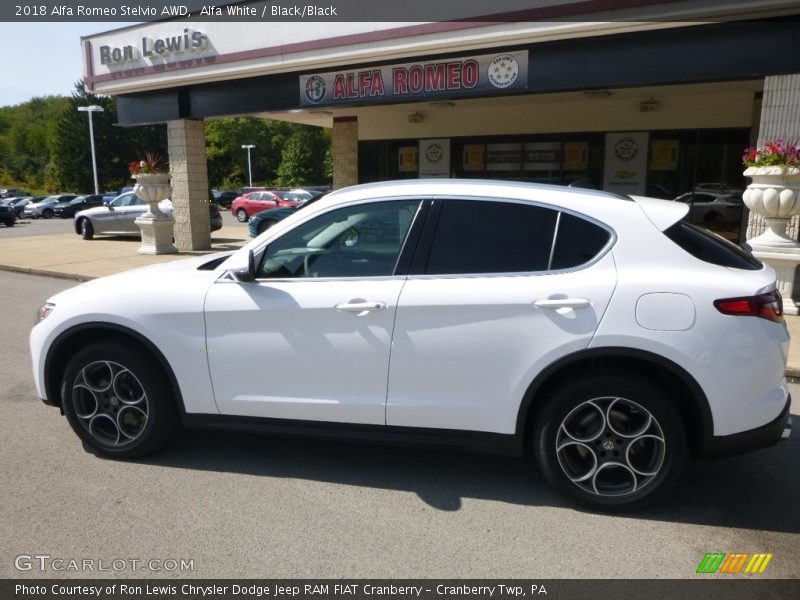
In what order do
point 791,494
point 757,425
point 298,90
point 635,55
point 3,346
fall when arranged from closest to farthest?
point 757,425, point 791,494, point 3,346, point 635,55, point 298,90

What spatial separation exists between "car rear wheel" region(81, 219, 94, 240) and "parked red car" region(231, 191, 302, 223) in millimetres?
9679

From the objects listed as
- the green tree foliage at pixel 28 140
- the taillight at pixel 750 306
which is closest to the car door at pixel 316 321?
the taillight at pixel 750 306

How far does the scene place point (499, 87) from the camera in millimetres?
10641

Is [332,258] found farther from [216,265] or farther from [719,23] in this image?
[719,23]

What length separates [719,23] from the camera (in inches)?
338

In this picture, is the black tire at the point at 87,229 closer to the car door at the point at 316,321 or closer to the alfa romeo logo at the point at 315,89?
the alfa romeo logo at the point at 315,89

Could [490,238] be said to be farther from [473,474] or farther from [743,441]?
[743,441]

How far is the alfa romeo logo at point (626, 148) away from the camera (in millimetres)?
14969

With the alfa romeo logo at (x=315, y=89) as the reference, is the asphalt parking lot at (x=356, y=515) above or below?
below

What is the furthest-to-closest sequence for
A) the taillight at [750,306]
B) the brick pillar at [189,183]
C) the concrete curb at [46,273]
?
the brick pillar at [189,183] → the concrete curb at [46,273] → the taillight at [750,306]

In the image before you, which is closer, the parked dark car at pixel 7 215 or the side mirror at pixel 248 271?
the side mirror at pixel 248 271

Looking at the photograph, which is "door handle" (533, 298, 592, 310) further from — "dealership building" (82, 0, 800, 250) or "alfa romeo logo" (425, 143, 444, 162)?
"alfa romeo logo" (425, 143, 444, 162)

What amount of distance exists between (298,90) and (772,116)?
864 centimetres
